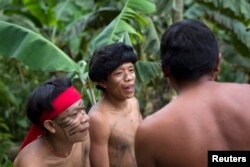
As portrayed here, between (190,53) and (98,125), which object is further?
(98,125)

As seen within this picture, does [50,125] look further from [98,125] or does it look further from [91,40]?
[91,40]

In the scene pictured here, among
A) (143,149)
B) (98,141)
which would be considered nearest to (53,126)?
(98,141)

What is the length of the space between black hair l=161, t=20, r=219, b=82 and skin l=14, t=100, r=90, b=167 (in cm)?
102

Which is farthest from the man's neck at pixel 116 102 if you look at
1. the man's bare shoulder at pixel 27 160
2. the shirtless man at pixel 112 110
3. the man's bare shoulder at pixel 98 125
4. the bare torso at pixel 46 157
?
the man's bare shoulder at pixel 27 160

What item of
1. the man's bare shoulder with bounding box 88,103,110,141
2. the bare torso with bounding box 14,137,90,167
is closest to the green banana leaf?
the man's bare shoulder with bounding box 88,103,110,141

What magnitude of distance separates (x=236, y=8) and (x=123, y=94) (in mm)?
3420

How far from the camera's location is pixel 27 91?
892 centimetres

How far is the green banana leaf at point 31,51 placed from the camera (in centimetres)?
507

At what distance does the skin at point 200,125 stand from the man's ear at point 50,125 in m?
1.02

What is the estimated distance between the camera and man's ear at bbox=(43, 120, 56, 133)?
3.67 m

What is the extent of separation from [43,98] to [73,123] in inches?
10.2

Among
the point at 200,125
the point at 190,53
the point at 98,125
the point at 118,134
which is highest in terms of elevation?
the point at 190,53

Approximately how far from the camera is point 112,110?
4156 mm

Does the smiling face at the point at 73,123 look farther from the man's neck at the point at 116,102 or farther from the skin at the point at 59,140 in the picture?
the man's neck at the point at 116,102
